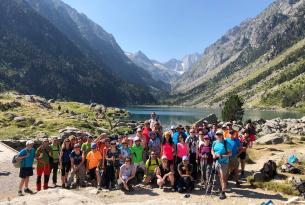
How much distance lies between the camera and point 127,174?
21984 millimetres

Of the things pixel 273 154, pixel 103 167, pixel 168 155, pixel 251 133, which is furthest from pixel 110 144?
pixel 273 154

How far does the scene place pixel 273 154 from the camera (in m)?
33.4

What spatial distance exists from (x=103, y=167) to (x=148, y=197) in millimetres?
3699

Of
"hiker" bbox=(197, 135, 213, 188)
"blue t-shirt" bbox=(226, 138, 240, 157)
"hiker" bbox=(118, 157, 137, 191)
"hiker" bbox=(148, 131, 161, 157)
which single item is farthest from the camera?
"hiker" bbox=(148, 131, 161, 157)

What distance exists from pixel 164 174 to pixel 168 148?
1.63 meters

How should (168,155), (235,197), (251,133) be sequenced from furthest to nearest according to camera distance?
1. (251,133)
2. (168,155)
3. (235,197)

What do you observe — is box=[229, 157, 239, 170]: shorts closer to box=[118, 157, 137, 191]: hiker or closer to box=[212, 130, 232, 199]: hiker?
box=[212, 130, 232, 199]: hiker

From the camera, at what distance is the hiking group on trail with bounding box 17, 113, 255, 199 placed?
21.4 metres

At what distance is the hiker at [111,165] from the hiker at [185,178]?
381cm

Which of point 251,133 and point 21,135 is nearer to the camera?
point 251,133

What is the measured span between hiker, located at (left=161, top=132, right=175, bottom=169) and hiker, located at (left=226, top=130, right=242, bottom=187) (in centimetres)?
319

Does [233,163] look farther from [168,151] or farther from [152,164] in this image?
[152,164]

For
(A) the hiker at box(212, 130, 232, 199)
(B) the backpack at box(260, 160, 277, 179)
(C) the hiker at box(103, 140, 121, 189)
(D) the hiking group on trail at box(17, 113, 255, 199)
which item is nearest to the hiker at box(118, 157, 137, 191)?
(D) the hiking group on trail at box(17, 113, 255, 199)

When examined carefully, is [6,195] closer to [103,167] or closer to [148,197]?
[103,167]
